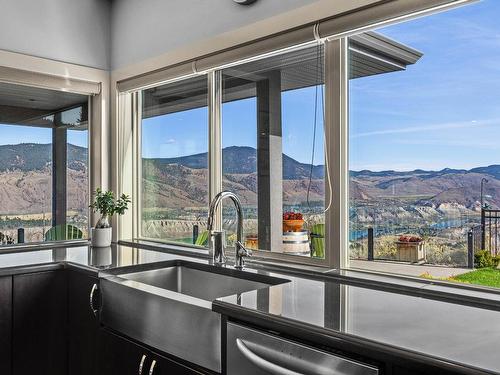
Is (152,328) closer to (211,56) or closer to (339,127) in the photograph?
(339,127)

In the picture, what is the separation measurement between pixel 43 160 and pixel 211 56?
1345mm

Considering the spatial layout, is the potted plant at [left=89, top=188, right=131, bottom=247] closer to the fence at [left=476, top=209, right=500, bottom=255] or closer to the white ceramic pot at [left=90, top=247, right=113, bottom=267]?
the white ceramic pot at [left=90, top=247, right=113, bottom=267]

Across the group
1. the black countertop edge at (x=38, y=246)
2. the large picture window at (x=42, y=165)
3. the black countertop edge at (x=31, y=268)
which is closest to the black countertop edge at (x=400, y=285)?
the black countertop edge at (x=31, y=268)

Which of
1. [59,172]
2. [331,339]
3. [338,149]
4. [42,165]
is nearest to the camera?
[331,339]

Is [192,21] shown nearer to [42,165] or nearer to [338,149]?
[338,149]

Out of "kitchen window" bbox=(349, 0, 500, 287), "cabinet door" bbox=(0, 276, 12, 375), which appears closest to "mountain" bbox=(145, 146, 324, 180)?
"kitchen window" bbox=(349, 0, 500, 287)

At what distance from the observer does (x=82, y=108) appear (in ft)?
10.4

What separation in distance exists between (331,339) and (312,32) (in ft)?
4.29

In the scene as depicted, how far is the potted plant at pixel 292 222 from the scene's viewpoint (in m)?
2.15

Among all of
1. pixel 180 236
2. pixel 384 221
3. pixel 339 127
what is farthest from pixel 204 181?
pixel 384 221

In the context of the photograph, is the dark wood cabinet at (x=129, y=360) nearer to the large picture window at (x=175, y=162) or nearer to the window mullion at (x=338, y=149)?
the window mullion at (x=338, y=149)

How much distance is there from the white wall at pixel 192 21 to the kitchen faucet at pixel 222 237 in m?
0.79

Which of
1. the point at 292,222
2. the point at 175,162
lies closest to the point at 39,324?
the point at 175,162

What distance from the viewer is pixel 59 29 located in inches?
114
